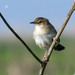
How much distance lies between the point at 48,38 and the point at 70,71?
183 inches

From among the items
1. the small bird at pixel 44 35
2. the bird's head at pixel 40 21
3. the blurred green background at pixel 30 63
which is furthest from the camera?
the blurred green background at pixel 30 63

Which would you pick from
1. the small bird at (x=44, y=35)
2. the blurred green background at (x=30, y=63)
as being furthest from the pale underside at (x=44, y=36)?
the blurred green background at (x=30, y=63)

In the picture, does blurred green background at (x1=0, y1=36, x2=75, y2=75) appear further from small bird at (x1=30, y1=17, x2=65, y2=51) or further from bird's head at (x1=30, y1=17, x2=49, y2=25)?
small bird at (x1=30, y1=17, x2=65, y2=51)

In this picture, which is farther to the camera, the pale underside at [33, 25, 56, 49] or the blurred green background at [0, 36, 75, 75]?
the blurred green background at [0, 36, 75, 75]

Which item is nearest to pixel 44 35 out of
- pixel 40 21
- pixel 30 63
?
pixel 40 21

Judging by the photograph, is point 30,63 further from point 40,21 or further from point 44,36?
point 44,36

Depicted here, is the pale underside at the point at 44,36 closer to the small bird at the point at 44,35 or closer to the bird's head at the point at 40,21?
the small bird at the point at 44,35

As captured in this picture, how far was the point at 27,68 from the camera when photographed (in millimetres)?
12344

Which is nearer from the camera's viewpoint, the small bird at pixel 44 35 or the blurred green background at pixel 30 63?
the small bird at pixel 44 35

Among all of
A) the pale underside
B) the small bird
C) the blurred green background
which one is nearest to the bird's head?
the small bird

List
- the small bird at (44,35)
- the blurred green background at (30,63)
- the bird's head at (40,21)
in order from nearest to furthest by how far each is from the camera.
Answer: the small bird at (44,35), the bird's head at (40,21), the blurred green background at (30,63)

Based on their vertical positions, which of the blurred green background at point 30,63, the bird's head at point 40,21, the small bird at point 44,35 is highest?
the small bird at point 44,35

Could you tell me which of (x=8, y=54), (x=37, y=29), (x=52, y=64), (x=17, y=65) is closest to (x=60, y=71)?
(x=52, y=64)

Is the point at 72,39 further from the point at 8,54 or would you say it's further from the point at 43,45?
the point at 43,45
